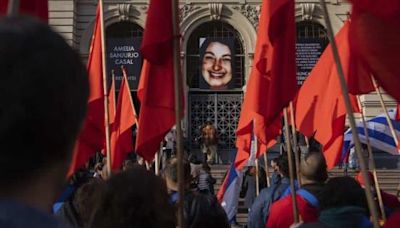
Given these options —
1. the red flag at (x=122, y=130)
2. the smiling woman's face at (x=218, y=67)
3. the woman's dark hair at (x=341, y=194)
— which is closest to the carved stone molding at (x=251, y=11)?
the smiling woman's face at (x=218, y=67)

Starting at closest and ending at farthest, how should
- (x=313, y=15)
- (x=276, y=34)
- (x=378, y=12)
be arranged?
(x=378, y=12) → (x=276, y=34) → (x=313, y=15)

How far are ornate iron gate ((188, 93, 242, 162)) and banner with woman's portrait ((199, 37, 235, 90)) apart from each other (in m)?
0.51

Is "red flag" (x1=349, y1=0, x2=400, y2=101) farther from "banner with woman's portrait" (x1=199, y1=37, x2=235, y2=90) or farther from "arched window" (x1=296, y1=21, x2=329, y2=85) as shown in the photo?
"banner with woman's portrait" (x1=199, y1=37, x2=235, y2=90)

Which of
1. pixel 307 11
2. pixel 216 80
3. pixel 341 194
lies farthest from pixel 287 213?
pixel 307 11

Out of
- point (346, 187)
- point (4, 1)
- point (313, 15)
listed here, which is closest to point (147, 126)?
point (4, 1)

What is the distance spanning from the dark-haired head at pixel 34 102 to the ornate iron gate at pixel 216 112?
73.8 ft

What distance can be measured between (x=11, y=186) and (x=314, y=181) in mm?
3257

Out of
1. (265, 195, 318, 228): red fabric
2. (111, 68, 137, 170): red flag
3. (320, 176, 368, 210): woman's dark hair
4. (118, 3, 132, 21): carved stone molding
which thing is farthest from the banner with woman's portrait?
(320, 176, 368, 210): woman's dark hair

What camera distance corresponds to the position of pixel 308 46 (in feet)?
76.8

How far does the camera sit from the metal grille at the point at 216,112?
23.8m

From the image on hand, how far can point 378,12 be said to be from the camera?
2.59 metres

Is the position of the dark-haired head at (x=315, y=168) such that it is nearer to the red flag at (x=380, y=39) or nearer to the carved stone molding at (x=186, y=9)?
the red flag at (x=380, y=39)

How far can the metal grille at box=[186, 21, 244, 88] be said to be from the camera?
2450 centimetres

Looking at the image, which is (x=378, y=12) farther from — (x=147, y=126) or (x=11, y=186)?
(x=147, y=126)
